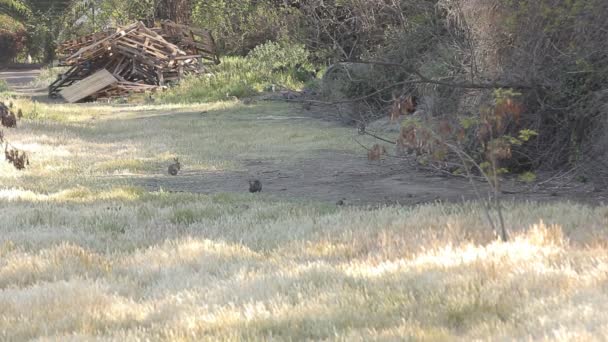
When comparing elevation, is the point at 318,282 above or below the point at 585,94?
below

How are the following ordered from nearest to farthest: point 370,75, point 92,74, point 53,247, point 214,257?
1. point 214,257
2. point 53,247
3. point 370,75
4. point 92,74

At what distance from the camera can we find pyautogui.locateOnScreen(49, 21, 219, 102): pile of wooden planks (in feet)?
88.1

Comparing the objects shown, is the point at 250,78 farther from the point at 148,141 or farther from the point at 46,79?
the point at 46,79

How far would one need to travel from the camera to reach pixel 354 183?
1021cm

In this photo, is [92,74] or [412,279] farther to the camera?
[92,74]

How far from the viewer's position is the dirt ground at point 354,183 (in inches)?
347

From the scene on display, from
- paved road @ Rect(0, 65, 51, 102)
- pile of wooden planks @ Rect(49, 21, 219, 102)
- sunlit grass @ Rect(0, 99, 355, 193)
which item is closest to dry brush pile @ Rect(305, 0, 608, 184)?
sunlit grass @ Rect(0, 99, 355, 193)

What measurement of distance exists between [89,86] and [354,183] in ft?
60.1

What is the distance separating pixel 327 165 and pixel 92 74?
59.6 ft

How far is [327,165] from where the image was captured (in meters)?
11.8

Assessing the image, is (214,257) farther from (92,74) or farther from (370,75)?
(92,74)

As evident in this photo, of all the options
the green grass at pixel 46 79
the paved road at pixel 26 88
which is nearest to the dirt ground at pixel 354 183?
the paved road at pixel 26 88

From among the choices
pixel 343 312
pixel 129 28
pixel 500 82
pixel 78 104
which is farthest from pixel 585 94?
pixel 129 28

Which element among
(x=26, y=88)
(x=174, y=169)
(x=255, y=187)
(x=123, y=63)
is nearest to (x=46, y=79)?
(x=26, y=88)
